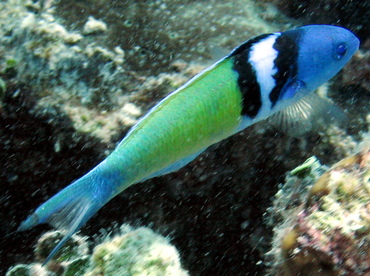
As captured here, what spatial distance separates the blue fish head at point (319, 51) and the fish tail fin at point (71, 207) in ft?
5.66

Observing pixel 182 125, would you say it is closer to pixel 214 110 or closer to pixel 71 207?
pixel 214 110

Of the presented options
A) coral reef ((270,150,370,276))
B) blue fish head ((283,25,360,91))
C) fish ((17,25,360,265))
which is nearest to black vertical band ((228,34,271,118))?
fish ((17,25,360,265))

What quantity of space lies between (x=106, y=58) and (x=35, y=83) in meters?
0.71

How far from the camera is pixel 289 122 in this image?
3.04 meters

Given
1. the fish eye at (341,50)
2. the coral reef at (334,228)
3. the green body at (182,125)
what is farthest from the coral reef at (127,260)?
the fish eye at (341,50)

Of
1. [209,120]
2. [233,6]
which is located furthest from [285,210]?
[233,6]

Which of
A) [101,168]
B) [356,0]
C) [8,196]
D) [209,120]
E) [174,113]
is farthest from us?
[356,0]

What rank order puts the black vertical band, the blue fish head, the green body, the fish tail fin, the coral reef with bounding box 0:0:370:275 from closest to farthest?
the fish tail fin < the green body < the black vertical band < the blue fish head < the coral reef with bounding box 0:0:370:275

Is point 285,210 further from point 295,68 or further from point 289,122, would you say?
point 295,68

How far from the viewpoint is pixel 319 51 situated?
103 inches

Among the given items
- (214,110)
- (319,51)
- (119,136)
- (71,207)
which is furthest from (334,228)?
(119,136)

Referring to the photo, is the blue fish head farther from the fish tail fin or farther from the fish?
the fish tail fin

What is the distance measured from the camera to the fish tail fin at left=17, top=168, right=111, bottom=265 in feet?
5.67

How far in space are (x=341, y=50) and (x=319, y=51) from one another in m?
0.22
